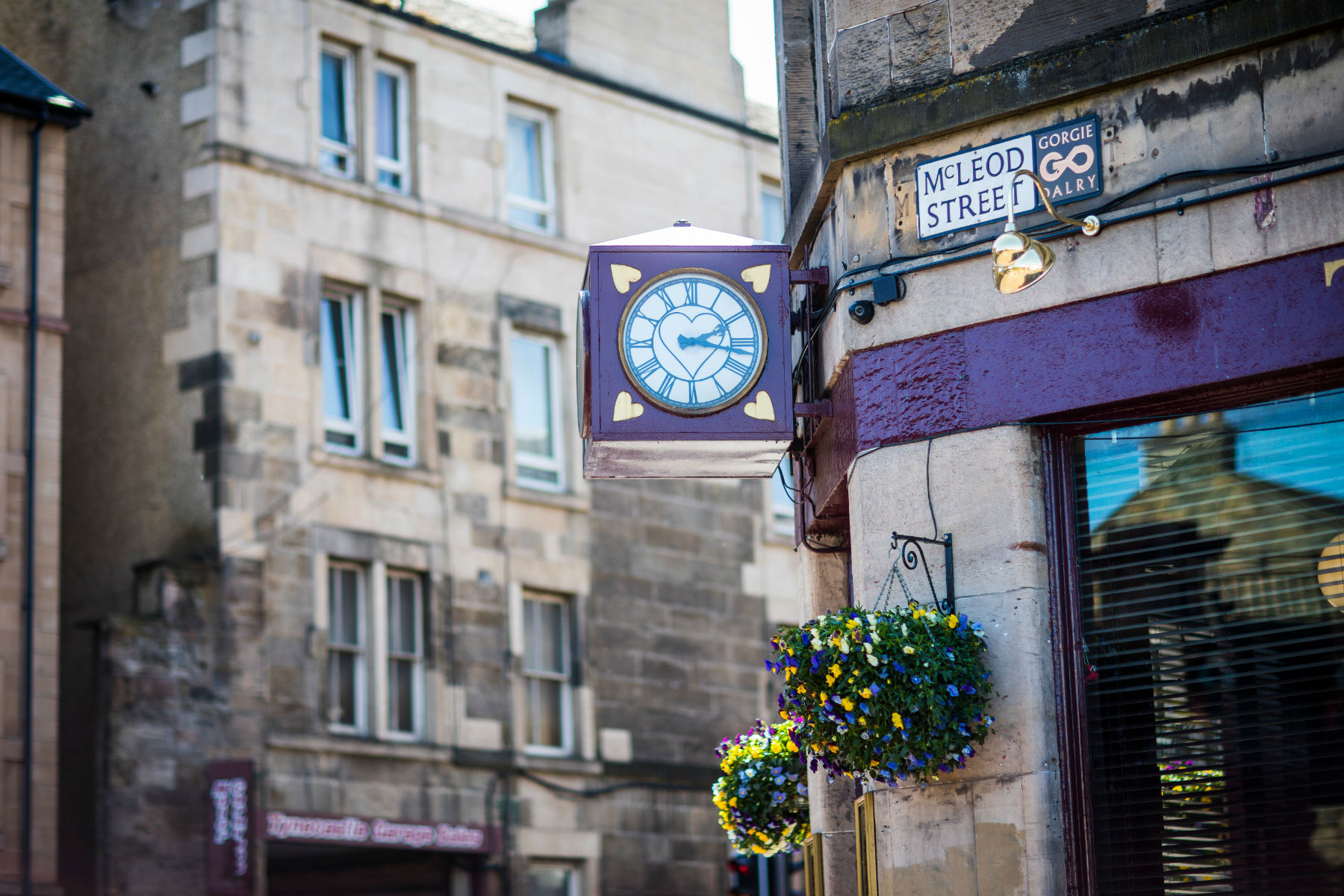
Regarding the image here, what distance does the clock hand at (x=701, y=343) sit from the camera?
397 inches

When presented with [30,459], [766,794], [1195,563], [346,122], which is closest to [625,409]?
[1195,563]

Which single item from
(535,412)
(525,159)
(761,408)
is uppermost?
(525,159)

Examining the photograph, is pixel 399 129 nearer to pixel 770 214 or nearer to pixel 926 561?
pixel 770 214

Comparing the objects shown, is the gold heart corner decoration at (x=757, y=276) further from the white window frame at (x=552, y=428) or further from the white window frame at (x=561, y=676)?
the white window frame at (x=552, y=428)

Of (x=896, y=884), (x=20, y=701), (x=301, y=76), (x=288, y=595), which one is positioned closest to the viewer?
(x=896, y=884)

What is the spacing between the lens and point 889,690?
29.1ft

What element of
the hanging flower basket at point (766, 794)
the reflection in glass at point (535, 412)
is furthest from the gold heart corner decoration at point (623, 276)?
the reflection in glass at point (535, 412)

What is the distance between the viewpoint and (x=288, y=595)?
24.6 meters

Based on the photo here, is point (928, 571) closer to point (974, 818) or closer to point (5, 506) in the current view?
point (974, 818)

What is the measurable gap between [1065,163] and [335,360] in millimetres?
17766

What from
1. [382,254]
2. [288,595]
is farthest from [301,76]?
[288,595]

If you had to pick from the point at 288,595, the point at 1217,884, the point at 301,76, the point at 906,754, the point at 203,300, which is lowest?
the point at 1217,884

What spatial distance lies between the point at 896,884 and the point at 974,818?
55 centimetres

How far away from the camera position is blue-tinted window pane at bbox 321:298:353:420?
2600cm
